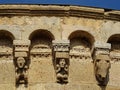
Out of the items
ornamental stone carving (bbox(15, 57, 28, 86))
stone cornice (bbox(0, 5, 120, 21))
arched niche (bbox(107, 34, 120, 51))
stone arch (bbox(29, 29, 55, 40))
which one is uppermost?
stone cornice (bbox(0, 5, 120, 21))

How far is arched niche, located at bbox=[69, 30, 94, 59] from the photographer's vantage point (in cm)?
1146

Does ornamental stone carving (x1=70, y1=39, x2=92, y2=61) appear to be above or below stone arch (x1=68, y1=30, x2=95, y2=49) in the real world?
below

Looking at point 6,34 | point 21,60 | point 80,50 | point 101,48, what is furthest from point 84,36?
point 6,34

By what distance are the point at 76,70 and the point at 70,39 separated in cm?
54

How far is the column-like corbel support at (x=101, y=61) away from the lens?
36.9 feet

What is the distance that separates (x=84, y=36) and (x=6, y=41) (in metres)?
1.31

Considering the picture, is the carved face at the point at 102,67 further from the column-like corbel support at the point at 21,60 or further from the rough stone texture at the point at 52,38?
the column-like corbel support at the point at 21,60

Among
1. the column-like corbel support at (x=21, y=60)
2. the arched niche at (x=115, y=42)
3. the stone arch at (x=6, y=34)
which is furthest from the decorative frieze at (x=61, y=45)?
the arched niche at (x=115, y=42)

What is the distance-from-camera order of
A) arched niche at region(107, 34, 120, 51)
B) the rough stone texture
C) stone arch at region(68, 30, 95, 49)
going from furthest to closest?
arched niche at region(107, 34, 120, 51), stone arch at region(68, 30, 95, 49), the rough stone texture

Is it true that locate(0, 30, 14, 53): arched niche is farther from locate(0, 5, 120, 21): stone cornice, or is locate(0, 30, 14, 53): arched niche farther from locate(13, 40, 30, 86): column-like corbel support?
locate(0, 5, 120, 21): stone cornice

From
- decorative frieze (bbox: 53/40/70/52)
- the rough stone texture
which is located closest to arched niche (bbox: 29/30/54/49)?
the rough stone texture

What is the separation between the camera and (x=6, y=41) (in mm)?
11492

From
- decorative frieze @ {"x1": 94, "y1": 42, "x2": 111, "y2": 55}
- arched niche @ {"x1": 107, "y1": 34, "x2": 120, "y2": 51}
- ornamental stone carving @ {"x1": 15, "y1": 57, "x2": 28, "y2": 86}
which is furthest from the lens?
arched niche @ {"x1": 107, "y1": 34, "x2": 120, "y2": 51}

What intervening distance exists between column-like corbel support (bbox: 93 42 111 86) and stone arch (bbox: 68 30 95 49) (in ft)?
0.54
